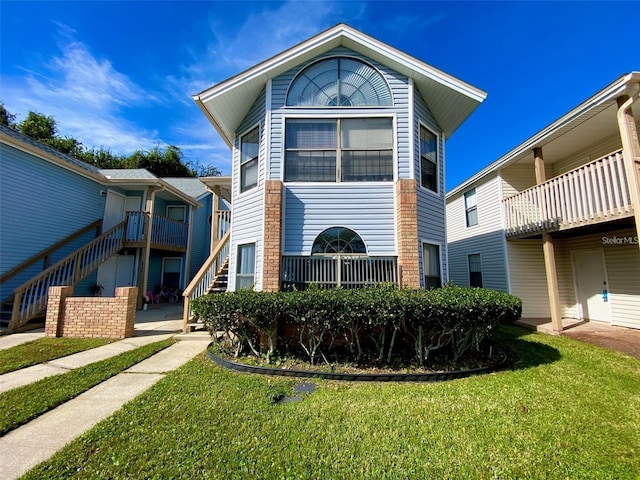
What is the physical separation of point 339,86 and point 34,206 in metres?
10.6

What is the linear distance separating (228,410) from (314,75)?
7.28 meters

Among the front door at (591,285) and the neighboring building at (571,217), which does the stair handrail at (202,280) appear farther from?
the front door at (591,285)

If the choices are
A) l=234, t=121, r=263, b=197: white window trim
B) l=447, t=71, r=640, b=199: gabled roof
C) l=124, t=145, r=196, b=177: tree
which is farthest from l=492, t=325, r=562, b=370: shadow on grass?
l=124, t=145, r=196, b=177: tree

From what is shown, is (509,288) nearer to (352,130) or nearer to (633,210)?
(633,210)

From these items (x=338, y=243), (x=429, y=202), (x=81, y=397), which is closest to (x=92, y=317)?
(x=81, y=397)

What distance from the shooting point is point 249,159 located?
7500 mm

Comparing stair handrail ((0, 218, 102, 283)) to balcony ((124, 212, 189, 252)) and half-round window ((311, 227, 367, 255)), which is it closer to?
balcony ((124, 212, 189, 252))

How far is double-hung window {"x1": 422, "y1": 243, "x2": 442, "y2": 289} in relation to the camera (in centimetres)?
663

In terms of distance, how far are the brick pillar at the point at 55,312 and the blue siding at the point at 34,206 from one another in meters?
2.86

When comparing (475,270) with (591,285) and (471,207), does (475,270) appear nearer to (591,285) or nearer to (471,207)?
(471,207)

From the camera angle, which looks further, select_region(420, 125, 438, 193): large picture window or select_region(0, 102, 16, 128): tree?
select_region(0, 102, 16, 128): tree

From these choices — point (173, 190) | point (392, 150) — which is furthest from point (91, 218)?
point (392, 150)

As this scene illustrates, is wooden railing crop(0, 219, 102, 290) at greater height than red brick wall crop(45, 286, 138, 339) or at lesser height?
greater

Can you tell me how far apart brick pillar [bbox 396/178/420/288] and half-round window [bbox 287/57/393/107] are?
229 centimetres
